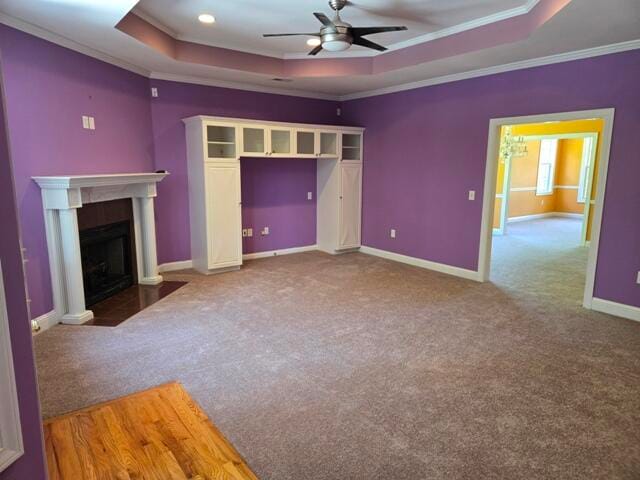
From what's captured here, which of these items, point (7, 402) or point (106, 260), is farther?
point (106, 260)

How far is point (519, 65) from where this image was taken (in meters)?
4.56

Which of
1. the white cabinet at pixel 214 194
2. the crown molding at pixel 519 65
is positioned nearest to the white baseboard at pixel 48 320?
the white cabinet at pixel 214 194

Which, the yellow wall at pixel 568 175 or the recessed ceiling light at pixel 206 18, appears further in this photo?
the yellow wall at pixel 568 175

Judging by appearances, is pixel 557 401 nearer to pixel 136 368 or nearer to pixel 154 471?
pixel 154 471

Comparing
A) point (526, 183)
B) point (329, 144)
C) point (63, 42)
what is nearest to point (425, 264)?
point (329, 144)

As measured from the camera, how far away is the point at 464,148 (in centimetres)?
529

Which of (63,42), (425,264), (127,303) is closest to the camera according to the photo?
(63,42)

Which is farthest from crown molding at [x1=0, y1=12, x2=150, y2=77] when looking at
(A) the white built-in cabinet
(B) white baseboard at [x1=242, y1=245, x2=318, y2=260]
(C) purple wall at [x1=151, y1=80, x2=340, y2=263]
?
(B) white baseboard at [x1=242, y1=245, x2=318, y2=260]

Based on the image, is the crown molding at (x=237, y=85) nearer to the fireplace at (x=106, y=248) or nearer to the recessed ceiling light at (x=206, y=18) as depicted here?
the recessed ceiling light at (x=206, y=18)

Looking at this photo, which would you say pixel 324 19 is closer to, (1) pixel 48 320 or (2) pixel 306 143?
(2) pixel 306 143

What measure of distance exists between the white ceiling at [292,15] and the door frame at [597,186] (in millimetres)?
1301

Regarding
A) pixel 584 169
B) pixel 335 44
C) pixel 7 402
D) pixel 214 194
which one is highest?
pixel 335 44

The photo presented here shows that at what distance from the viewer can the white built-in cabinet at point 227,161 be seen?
5297 millimetres

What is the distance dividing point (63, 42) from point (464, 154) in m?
4.55
